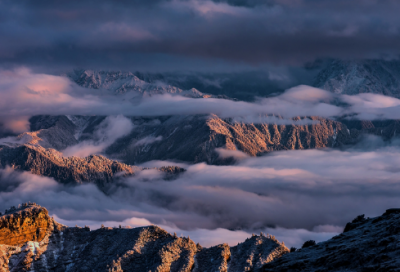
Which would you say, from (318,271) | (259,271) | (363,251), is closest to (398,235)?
(363,251)

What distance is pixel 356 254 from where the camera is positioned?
293 ft

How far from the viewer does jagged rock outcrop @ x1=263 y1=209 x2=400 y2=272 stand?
268ft

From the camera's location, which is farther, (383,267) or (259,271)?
(259,271)

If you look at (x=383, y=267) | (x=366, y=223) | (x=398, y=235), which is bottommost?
(x=383, y=267)

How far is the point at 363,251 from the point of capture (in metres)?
89.6

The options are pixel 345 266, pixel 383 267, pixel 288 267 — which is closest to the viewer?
pixel 383 267

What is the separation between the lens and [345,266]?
3410 inches

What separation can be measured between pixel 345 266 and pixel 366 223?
129ft

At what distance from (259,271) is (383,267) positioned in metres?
26.1

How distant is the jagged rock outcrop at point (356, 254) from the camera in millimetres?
81669

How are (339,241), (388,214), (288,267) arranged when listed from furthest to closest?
(388,214)
(339,241)
(288,267)

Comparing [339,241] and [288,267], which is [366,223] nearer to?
[339,241]

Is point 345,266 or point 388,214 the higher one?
point 388,214

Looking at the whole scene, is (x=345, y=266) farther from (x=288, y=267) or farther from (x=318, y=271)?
(x=288, y=267)
